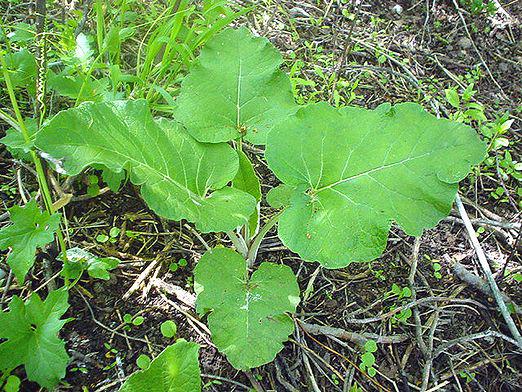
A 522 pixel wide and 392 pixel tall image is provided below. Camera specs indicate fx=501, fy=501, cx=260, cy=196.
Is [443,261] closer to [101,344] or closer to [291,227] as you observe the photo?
[291,227]

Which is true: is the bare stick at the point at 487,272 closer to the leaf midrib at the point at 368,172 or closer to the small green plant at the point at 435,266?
the small green plant at the point at 435,266

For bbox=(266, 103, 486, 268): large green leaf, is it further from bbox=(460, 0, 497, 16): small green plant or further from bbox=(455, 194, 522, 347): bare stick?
bbox=(460, 0, 497, 16): small green plant

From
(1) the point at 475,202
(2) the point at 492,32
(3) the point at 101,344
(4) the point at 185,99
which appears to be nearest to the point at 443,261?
(1) the point at 475,202

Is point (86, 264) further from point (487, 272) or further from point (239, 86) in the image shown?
point (487, 272)

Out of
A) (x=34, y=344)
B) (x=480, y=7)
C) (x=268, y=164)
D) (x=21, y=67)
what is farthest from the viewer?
(x=480, y=7)

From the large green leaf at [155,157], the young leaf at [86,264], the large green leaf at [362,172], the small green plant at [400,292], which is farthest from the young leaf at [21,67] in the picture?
the small green plant at [400,292]

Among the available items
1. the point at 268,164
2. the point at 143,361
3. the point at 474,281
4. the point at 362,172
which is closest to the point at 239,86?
the point at 268,164

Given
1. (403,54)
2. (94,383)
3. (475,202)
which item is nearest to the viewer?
(94,383)
